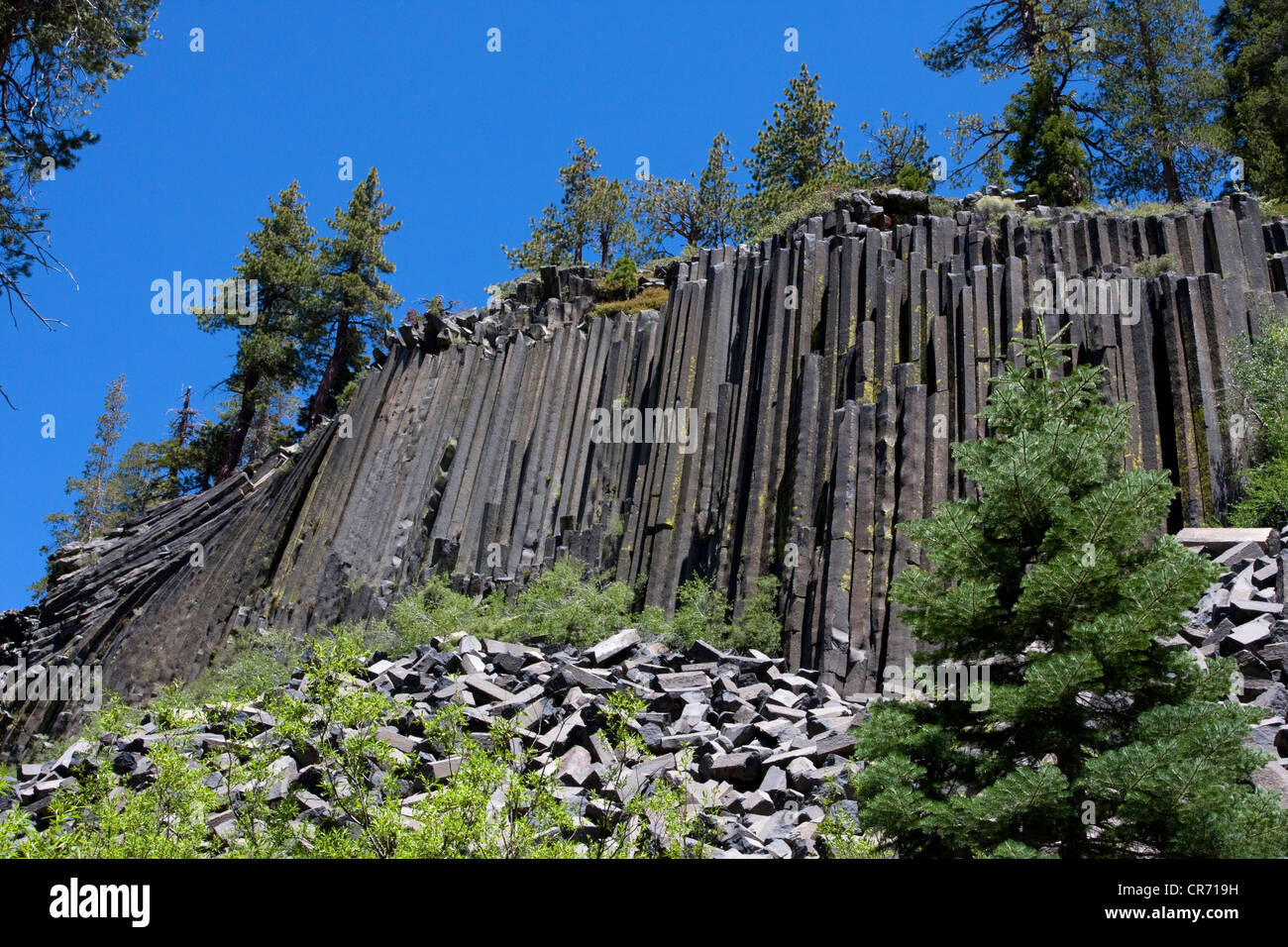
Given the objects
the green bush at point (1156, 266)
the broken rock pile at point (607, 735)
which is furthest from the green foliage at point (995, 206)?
A: the broken rock pile at point (607, 735)

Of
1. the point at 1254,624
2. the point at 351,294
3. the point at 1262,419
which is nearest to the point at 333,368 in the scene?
the point at 351,294

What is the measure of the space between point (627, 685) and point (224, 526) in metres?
17.0

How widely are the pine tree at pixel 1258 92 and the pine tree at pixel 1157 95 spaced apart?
0.90 m

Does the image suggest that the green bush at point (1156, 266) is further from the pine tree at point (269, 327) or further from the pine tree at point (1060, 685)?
the pine tree at point (269, 327)

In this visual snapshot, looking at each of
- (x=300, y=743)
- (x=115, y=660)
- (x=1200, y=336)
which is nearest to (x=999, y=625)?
(x=300, y=743)

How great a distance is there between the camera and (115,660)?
22.4 metres

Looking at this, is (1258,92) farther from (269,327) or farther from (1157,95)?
(269,327)

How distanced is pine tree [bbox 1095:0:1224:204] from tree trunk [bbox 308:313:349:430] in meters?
24.4

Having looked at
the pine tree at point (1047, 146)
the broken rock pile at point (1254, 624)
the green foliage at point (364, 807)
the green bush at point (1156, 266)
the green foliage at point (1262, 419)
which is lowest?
the green foliage at point (364, 807)

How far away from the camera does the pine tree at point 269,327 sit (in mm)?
37031

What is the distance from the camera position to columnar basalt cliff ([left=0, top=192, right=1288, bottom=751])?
1271 cm

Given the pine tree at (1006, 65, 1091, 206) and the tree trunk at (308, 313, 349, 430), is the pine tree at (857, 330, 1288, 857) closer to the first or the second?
the pine tree at (1006, 65, 1091, 206)

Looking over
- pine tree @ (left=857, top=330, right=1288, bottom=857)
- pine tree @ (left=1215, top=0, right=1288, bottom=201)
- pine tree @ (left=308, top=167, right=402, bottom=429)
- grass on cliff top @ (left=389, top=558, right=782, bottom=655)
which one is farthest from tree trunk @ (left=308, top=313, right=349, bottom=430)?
pine tree @ (left=857, top=330, right=1288, bottom=857)
